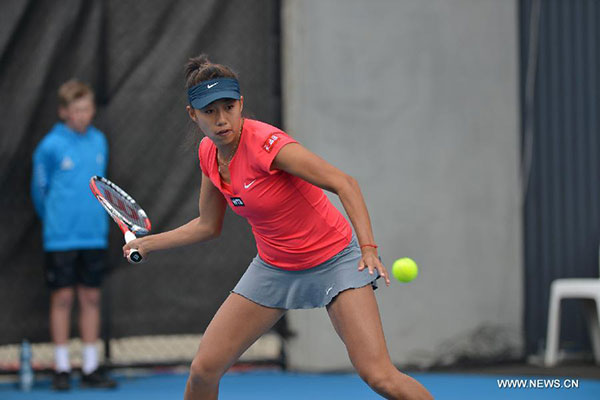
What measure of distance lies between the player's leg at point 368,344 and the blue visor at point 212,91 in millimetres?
890

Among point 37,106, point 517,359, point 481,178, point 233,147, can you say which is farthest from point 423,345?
point 233,147

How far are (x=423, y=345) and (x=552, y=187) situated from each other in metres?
1.70

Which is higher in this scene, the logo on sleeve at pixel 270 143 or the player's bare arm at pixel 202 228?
the logo on sleeve at pixel 270 143

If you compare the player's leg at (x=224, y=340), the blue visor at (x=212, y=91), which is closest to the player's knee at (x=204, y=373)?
the player's leg at (x=224, y=340)

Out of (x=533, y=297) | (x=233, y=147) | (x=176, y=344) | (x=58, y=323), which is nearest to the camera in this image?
(x=233, y=147)

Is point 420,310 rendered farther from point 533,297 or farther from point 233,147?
point 233,147

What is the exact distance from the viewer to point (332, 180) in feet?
11.8

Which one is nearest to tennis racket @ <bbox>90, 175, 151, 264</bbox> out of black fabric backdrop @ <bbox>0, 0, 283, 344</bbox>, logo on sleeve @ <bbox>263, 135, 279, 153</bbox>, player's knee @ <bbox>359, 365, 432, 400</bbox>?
logo on sleeve @ <bbox>263, 135, 279, 153</bbox>

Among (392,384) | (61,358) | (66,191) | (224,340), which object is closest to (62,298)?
(61,358)

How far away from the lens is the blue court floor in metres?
5.93

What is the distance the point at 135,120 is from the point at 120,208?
2425 millimetres

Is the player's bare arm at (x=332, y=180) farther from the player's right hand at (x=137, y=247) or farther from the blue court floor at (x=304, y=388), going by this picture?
the blue court floor at (x=304, y=388)

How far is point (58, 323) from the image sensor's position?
6281mm

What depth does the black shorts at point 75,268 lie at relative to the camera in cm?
630
